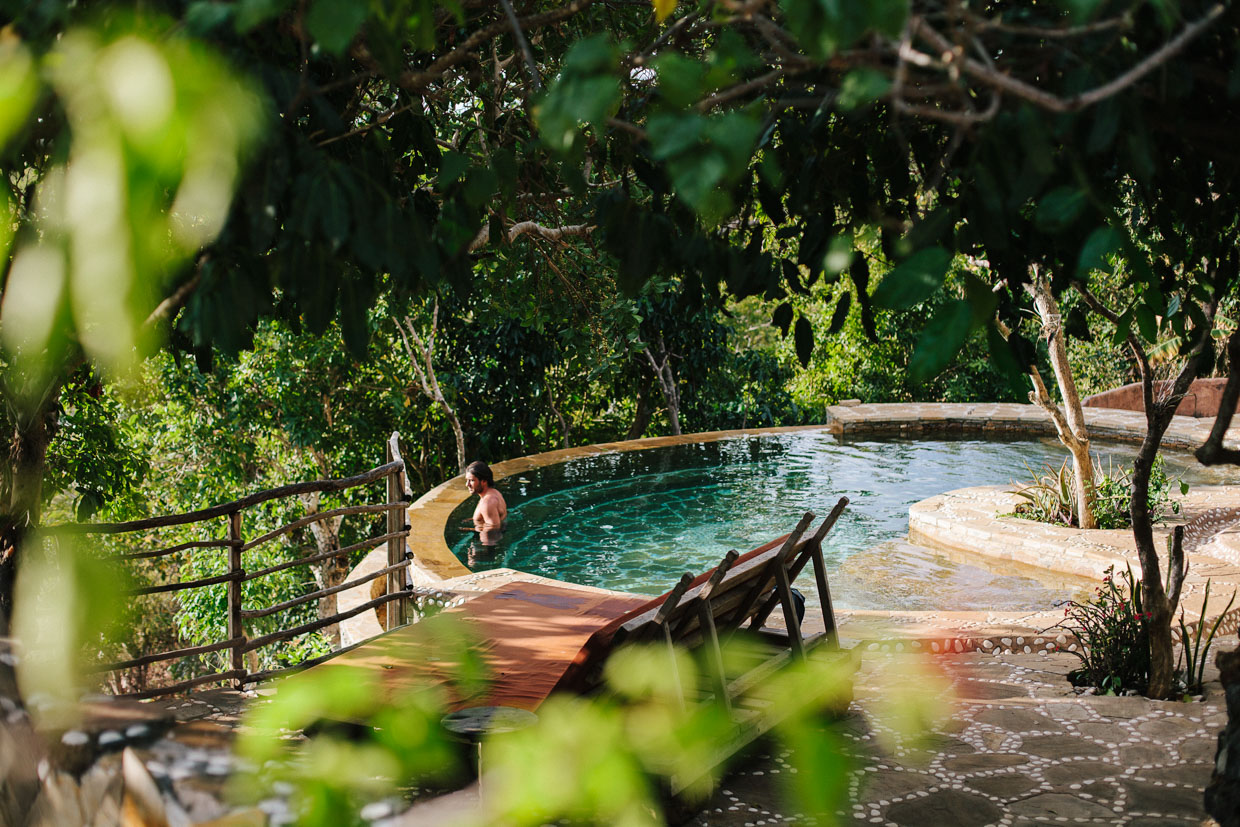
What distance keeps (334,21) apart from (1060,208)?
3.70 ft

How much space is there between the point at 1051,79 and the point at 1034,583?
610 cm

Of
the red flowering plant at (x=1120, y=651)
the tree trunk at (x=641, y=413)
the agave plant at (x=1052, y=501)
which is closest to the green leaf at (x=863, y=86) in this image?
the red flowering plant at (x=1120, y=651)

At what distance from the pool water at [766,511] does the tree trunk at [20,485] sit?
5.04 metres

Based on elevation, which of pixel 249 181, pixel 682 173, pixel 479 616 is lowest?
pixel 479 616

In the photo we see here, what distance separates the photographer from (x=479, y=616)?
4551 millimetres

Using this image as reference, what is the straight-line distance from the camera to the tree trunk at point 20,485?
3.72 m

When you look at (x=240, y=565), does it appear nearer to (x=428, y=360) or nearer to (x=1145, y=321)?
(x=1145, y=321)

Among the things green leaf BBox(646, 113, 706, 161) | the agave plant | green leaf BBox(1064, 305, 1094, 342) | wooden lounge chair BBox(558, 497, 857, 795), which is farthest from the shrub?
green leaf BBox(646, 113, 706, 161)

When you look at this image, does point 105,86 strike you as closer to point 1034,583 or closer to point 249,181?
point 249,181

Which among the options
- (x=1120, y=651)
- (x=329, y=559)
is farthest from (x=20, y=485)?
(x=329, y=559)

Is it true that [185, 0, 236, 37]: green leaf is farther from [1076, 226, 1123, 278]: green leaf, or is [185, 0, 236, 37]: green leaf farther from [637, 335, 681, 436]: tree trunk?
[637, 335, 681, 436]: tree trunk

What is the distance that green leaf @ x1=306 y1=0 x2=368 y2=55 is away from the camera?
4.30 feet

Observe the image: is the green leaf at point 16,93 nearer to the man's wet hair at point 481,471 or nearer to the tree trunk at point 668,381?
the man's wet hair at point 481,471

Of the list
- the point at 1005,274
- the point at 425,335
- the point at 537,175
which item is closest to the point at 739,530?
the point at 425,335
